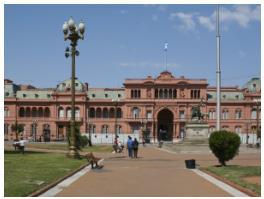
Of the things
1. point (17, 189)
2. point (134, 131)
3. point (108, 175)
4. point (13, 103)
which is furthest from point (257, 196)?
point (13, 103)

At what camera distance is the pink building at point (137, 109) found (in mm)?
118625

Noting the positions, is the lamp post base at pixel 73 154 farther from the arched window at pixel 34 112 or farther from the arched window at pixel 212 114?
the arched window at pixel 34 112

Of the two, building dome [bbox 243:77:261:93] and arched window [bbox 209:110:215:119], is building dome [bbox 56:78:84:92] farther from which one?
building dome [bbox 243:77:261:93]

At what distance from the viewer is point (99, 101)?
402ft

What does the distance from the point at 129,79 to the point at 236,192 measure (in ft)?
343

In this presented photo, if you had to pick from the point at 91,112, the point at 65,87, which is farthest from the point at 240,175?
the point at 65,87

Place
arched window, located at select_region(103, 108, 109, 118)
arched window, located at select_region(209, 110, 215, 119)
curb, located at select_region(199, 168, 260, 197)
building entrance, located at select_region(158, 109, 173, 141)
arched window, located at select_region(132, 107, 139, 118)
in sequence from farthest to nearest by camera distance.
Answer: arched window, located at select_region(103, 108, 109, 118) < arched window, located at select_region(209, 110, 215, 119) < building entrance, located at select_region(158, 109, 173, 141) < arched window, located at select_region(132, 107, 139, 118) < curb, located at select_region(199, 168, 260, 197)

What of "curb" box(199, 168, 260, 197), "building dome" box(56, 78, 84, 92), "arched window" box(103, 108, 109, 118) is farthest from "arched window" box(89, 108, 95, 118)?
"curb" box(199, 168, 260, 197)

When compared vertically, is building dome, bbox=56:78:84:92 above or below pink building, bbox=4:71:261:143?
above

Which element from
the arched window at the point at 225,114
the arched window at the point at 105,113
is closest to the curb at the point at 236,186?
the arched window at the point at 225,114

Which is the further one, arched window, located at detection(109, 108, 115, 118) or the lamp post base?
Result: arched window, located at detection(109, 108, 115, 118)

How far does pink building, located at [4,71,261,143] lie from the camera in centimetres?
11862

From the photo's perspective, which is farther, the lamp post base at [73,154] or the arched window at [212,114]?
the arched window at [212,114]

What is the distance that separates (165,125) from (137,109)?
738 cm
